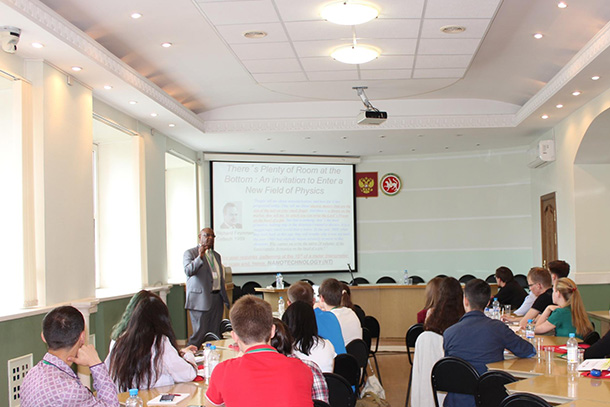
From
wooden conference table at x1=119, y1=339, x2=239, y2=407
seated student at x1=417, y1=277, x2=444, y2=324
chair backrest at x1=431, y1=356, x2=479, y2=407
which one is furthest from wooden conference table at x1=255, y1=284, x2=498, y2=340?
wooden conference table at x1=119, y1=339, x2=239, y2=407

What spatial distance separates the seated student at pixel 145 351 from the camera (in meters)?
3.59

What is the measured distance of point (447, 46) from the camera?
662 cm

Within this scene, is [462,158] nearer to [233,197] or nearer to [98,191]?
[233,197]

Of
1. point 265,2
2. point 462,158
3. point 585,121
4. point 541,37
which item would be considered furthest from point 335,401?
point 462,158

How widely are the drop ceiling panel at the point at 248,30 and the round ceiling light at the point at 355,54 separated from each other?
2.19 ft

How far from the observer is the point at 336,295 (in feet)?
17.2

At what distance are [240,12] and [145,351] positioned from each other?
3.26 metres

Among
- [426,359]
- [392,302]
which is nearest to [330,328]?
[426,359]

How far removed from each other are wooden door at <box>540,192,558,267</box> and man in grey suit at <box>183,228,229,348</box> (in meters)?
5.93

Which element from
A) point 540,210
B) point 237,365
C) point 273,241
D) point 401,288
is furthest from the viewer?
point 273,241

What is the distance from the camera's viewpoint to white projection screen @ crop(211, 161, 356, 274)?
11859mm

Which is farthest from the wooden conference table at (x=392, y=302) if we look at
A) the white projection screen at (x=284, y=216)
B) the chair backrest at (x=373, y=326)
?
the chair backrest at (x=373, y=326)

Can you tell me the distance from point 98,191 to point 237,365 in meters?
6.65

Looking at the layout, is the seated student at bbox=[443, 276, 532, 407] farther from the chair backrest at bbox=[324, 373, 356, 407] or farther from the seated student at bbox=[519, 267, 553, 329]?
the seated student at bbox=[519, 267, 553, 329]
